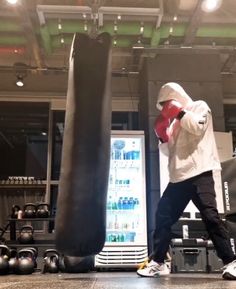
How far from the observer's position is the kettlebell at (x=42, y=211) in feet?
16.1

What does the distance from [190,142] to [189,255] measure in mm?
1804

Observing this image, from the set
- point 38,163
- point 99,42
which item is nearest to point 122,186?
point 38,163

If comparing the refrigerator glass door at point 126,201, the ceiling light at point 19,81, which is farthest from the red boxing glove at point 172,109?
the ceiling light at point 19,81

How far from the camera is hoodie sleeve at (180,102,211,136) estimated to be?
8.29ft

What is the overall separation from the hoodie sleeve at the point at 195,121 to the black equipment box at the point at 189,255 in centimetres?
184

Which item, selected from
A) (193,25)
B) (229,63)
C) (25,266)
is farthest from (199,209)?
(229,63)

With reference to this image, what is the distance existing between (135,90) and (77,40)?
4590 mm

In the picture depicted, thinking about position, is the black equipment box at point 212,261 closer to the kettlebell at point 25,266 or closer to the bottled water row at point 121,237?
the bottled water row at point 121,237

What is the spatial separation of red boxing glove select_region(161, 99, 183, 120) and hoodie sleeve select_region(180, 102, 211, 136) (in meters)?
0.06

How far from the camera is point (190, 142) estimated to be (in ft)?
8.77

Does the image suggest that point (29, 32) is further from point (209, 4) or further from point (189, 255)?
point (189, 255)

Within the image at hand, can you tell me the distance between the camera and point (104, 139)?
1.70m


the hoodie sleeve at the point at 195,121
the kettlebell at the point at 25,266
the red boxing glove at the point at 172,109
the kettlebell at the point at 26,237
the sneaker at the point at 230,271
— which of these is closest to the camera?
the sneaker at the point at 230,271

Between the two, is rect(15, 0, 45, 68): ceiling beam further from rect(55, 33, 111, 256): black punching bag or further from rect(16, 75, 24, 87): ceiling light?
rect(55, 33, 111, 256): black punching bag
